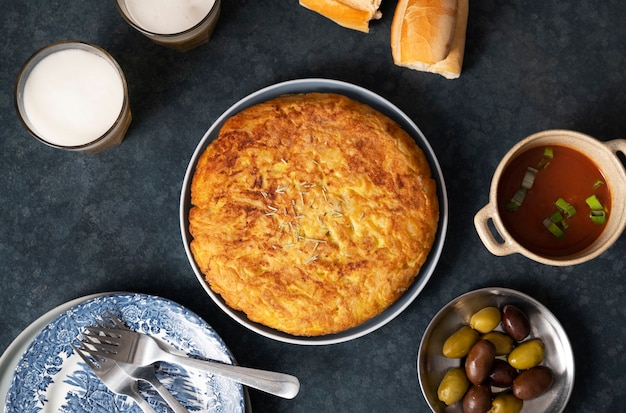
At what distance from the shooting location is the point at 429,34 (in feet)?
7.78

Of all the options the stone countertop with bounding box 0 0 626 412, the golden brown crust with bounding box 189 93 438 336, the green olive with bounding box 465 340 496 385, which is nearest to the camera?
the golden brown crust with bounding box 189 93 438 336

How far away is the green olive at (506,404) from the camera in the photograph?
2.46 metres

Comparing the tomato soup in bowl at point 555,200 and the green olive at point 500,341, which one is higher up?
the tomato soup in bowl at point 555,200

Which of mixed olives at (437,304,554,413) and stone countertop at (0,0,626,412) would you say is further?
stone countertop at (0,0,626,412)

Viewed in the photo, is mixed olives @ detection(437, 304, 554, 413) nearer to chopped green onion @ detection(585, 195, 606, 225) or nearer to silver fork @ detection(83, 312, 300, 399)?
chopped green onion @ detection(585, 195, 606, 225)

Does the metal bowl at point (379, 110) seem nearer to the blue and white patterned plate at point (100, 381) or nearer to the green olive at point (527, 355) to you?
the blue and white patterned plate at point (100, 381)

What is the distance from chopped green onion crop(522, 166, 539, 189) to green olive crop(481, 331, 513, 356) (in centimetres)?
56

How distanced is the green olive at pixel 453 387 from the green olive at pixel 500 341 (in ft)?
0.51

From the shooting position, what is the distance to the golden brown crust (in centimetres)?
232

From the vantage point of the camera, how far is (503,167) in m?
2.30

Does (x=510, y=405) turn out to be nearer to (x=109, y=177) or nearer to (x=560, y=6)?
(x=560, y=6)

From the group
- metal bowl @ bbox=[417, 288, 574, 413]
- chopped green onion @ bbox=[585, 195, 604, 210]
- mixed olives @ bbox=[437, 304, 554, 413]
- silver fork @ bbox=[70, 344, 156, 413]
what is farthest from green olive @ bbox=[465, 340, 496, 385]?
silver fork @ bbox=[70, 344, 156, 413]

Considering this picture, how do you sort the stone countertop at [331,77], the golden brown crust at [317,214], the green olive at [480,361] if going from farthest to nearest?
the stone countertop at [331,77]
the green olive at [480,361]
the golden brown crust at [317,214]

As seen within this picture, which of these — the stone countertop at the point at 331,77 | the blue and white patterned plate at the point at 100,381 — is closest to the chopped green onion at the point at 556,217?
the stone countertop at the point at 331,77
